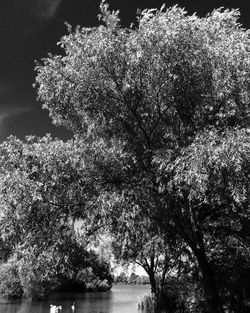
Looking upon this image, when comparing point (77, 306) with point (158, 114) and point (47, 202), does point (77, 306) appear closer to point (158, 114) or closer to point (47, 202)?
point (47, 202)

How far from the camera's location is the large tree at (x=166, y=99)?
11.5m

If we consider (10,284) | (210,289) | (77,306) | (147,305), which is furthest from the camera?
(10,284)

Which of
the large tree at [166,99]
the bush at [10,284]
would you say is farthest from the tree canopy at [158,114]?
the bush at [10,284]

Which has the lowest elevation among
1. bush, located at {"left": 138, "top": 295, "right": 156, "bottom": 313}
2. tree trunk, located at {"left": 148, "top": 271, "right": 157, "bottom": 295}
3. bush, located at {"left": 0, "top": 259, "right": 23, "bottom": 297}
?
bush, located at {"left": 138, "top": 295, "right": 156, "bottom": 313}

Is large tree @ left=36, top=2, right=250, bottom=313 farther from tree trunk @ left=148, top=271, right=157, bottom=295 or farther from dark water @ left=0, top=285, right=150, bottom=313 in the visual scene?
dark water @ left=0, top=285, right=150, bottom=313

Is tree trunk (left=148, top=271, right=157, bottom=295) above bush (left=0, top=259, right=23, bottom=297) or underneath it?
underneath

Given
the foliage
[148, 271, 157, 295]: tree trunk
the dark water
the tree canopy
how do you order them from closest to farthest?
the tree canopy, the foliage, [148, 271, 157, 295]: tree trunk, the dark water

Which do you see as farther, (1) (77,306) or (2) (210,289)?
(1) (77,306)

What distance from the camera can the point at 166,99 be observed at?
13.1 metres

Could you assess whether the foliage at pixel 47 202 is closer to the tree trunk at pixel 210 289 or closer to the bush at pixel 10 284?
the tree trunk at pixel 210 289

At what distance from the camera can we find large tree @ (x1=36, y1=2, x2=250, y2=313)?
1152cm

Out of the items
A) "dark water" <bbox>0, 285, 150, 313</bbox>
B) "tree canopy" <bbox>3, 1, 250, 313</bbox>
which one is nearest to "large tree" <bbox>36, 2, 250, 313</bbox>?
"tree canopy" <bbox>3, 1, 250, 313</bbox>

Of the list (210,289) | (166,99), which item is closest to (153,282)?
(210,289)

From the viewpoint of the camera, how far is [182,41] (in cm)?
1180
